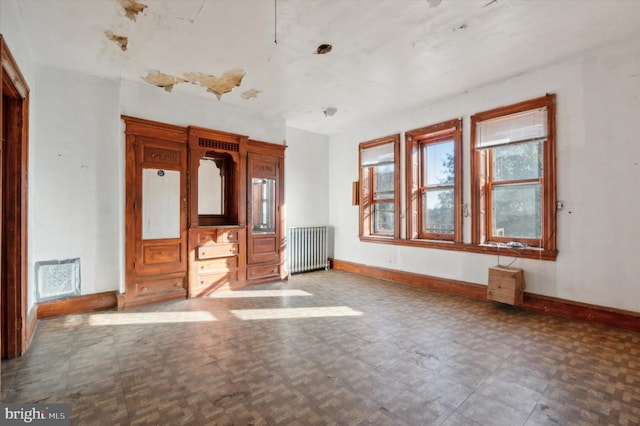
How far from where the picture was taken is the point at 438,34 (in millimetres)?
3133

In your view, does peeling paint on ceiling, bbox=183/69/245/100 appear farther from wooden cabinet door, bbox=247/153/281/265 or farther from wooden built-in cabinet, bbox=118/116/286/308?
wooden cabinet door, bbox=247/153/281/265

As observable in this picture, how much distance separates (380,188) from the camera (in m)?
6.18

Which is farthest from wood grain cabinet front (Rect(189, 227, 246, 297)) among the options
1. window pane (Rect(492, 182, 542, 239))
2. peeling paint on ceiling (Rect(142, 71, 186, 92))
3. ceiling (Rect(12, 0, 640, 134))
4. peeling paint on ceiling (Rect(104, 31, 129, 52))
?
window pane (Rect(492, 182, 542, 239))

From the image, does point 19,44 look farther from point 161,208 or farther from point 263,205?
point 263,205

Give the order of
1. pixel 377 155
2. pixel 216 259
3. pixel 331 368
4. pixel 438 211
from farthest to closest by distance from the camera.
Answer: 1. pixel 377 155
2. pixel 438 211
3. pixel 216 259
4. pixel 331 368

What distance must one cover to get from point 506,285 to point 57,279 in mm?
5759

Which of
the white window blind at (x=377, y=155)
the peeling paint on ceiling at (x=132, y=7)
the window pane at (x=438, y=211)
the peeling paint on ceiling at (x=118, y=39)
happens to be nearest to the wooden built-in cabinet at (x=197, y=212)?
the peeling paint on ceiling at (x=118, y=39)

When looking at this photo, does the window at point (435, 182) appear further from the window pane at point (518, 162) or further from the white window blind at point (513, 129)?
the window pane at point (518, 162)

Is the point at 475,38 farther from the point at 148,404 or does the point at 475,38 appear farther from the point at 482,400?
the point at 148,404

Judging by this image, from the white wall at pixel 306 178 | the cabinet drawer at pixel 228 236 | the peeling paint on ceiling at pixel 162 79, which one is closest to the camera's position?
the peeling paint on ceiling at pixel 162 79

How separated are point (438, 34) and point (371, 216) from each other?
148 inches

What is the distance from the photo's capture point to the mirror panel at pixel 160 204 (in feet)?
14.1

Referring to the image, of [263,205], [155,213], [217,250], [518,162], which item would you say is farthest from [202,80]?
[518,162]

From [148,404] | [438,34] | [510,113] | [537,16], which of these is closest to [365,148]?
[510,113]
